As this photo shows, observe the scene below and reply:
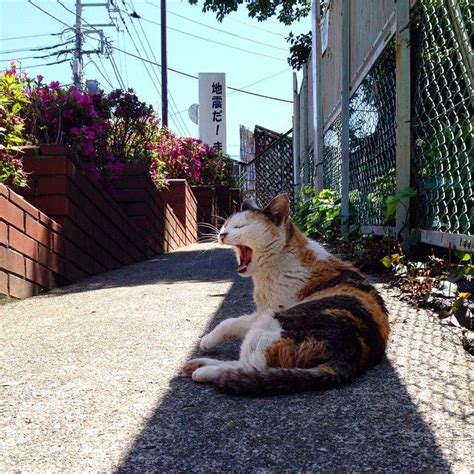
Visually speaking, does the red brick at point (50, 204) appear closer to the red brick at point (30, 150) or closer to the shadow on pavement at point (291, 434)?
the red brick at point (30, 150)

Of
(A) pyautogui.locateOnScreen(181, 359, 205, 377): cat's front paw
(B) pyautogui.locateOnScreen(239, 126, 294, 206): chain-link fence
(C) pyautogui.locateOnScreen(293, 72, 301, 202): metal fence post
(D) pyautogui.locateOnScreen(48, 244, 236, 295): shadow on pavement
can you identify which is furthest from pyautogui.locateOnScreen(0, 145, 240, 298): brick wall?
(B) pyautogui.locateOnScreen(239, 126, 294, 206): chain-link fence

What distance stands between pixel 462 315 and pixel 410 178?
60.5 inches

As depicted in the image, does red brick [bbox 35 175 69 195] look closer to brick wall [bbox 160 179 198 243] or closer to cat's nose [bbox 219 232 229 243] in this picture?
cat's nose [bbox 219 232 229 243]

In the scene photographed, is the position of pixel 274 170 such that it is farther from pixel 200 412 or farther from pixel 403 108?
pixel 200 412

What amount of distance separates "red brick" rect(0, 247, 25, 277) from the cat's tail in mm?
2677

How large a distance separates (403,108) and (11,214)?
2.96 m

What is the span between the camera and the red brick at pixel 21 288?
14.1 feet

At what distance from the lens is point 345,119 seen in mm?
6078

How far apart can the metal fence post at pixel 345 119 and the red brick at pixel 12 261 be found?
3.23 m

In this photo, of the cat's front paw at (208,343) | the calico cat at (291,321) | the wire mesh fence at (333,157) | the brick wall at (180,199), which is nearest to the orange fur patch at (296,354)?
the calico cat at (291,321)

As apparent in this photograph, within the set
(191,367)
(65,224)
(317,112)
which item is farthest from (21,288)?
(317,112)

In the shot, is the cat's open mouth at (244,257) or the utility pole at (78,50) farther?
the utility pole at (78,50)

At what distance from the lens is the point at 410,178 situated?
407cm

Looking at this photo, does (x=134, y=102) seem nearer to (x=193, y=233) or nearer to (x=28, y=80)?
(x=28, y=80)
